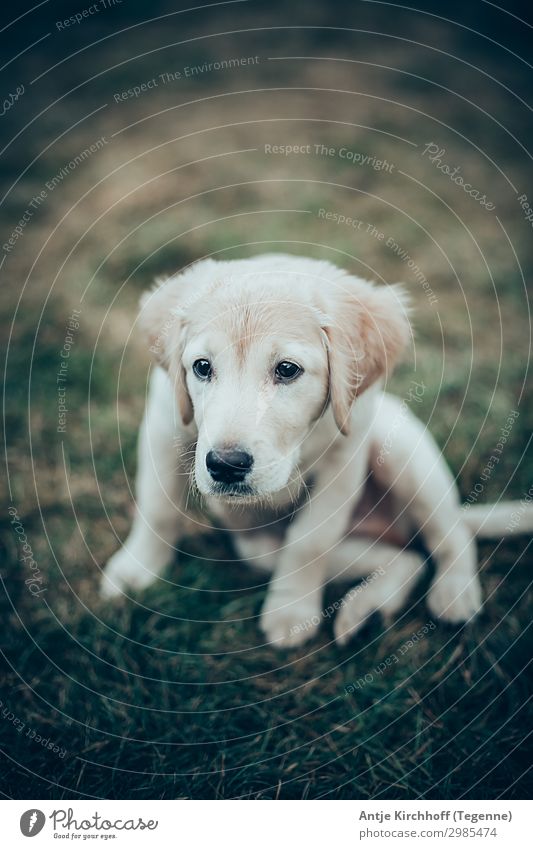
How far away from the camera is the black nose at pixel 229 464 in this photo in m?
3.10

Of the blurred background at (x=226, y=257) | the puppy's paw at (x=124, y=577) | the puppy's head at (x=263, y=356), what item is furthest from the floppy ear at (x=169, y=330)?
the blurred background at (x=226, y=257)

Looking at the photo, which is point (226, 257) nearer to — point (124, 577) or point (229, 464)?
point (124, 577)

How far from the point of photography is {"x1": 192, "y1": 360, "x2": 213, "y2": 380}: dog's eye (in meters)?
3.35

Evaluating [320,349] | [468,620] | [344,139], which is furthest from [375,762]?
[344,139]

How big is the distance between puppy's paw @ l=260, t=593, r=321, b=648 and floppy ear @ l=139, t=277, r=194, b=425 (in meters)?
1.34

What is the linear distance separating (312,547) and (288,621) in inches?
20.8

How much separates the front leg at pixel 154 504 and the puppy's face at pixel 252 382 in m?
0.50

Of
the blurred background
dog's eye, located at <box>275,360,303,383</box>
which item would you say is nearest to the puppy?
dog's eye, located at <box>275,360,303,383</box>

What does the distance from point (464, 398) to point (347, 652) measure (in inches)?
103

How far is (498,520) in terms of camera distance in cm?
450

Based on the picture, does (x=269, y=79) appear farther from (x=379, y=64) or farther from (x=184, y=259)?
(x=184, y=259)

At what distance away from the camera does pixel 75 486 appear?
16.5 feet

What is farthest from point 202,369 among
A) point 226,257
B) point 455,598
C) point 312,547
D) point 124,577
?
point 226,257

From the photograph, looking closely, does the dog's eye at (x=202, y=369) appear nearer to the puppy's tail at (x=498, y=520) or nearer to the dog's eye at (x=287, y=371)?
the dog's eye at (x=287, y=371)
